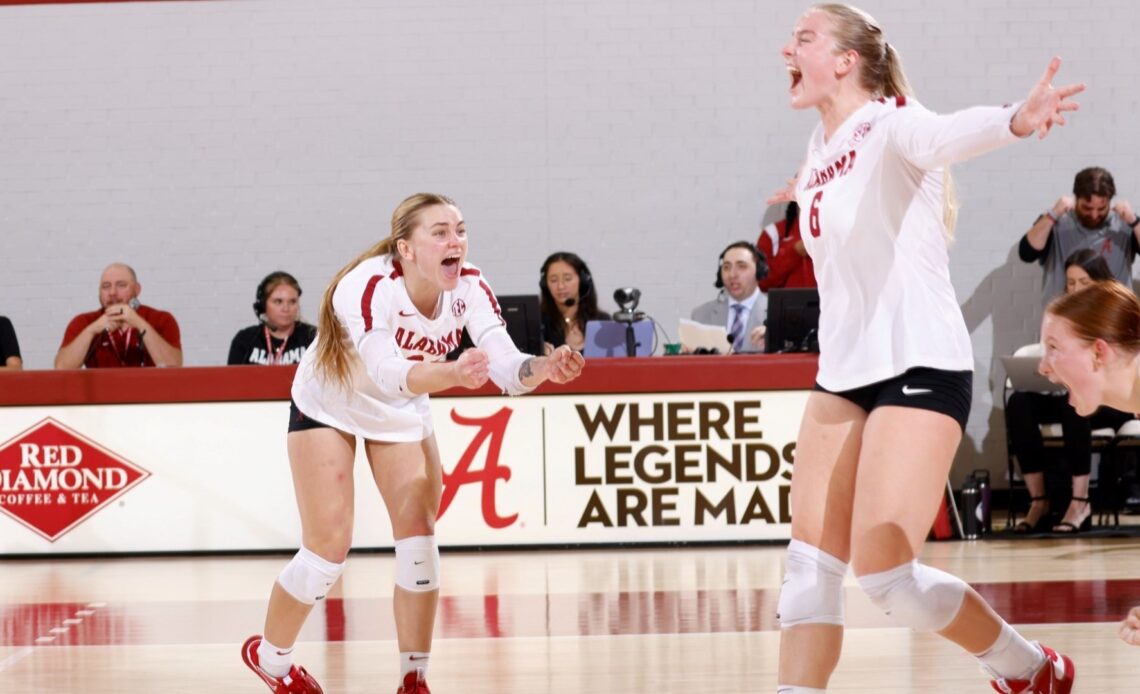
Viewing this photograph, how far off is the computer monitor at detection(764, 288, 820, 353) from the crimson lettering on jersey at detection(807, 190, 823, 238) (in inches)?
175

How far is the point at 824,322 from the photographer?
128 inches

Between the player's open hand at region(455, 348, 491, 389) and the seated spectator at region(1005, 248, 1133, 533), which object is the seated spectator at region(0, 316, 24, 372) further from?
the seated spectator at region(1005, 248, 1133, 533)

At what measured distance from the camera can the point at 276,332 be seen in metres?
8.25

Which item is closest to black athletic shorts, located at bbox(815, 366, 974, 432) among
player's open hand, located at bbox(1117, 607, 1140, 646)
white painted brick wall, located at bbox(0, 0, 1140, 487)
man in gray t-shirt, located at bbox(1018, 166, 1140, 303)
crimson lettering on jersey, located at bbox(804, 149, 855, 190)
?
crimson lettering on jersey, located at bbox(804, 149, 855, 190)

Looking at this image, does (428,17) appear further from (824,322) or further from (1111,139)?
(824,322)

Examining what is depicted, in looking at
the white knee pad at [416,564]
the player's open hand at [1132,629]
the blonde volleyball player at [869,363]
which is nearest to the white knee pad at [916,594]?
the blonde volleyball player at [869,363]

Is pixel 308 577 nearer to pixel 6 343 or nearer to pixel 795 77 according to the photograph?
pixel 795 77

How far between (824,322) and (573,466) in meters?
4.33

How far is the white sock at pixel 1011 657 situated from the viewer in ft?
11.1

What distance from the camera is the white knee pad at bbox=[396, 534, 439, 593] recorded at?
409 cm

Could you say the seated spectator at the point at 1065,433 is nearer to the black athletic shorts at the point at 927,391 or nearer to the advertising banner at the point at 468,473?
the advertising banner at the point at 468,473

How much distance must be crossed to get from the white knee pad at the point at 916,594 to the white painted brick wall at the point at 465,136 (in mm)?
6981

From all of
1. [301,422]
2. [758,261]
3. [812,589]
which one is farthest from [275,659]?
[758,261]

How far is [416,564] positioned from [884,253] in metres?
1.74
